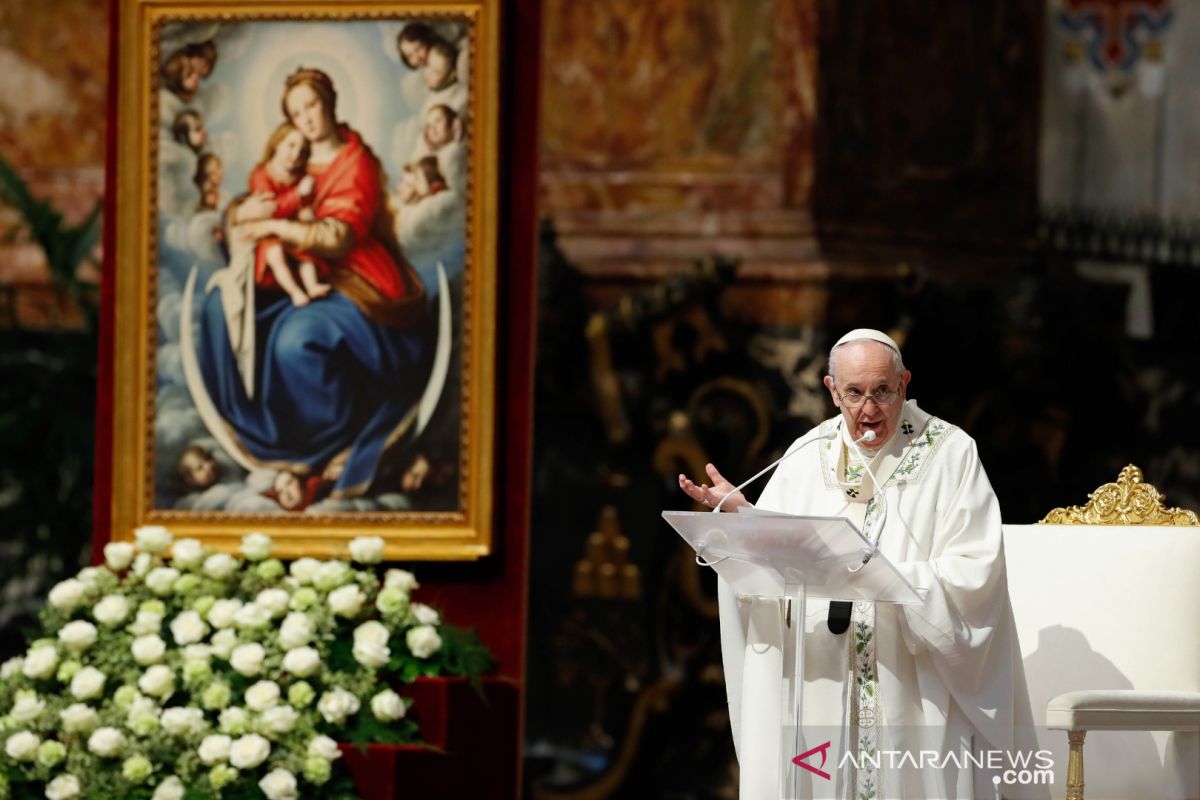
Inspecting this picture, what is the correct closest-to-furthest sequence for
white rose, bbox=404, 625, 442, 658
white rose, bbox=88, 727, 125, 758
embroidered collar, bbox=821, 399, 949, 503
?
embroidered collar, bbox=821, 399, 949, 503 → white rose, bbox=88, 727, 125, 758 → white rose, bbox=404, 625, 442, 658

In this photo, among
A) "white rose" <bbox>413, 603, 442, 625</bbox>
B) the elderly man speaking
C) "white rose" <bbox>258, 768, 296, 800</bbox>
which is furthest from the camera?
"white rose" <bbox>413, 603, 442, 625</bbox>

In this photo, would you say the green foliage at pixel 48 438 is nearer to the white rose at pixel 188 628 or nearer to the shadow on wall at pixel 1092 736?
the white rose at pixel 188 628

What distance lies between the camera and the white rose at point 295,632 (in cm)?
560

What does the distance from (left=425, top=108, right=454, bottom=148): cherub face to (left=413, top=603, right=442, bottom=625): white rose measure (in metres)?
1.57

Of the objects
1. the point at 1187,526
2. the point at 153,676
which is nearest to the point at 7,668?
the point at 153,676

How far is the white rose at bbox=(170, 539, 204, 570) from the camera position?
598 cm

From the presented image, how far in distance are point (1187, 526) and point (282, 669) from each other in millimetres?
2515

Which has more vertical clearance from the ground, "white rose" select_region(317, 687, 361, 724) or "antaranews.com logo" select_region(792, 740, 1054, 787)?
"antaranews.com logo" select_region(792, 740, 1054, 787)

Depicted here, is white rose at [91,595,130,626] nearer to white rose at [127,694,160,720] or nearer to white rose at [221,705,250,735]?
white rose at [127,694,160,720]

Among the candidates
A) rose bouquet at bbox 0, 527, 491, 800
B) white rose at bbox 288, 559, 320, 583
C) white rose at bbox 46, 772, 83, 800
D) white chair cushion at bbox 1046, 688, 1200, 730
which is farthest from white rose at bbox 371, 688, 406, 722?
white chair cushion at bbox 1046, 688, 1200, 730

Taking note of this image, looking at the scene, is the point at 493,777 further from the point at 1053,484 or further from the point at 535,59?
the point at 1053,484

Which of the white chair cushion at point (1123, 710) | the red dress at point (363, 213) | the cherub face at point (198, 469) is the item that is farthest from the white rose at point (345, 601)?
the white chair cushion at point (1123, 710)

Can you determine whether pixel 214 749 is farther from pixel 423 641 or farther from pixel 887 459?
pixel 887 459

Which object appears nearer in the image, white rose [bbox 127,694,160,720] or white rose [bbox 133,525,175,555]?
white rose [bbox 127,694,160,720]
